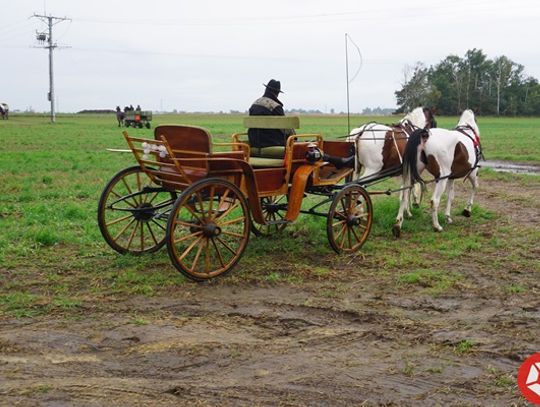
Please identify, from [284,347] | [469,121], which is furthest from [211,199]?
[469,121]

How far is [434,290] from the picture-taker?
21.6 feet

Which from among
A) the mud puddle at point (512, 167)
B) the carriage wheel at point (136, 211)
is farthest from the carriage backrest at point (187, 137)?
the mud puddle at point (512, 167)

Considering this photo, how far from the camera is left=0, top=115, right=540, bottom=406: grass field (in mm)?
4176

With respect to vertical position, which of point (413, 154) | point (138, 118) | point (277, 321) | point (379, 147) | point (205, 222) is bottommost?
point (277, 321)

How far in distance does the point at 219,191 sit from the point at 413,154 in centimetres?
388

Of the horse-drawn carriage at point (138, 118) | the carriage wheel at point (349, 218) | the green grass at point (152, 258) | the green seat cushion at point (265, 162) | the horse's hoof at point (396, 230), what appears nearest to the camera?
the green grass at point (152, 258)

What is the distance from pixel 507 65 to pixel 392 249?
308 ft

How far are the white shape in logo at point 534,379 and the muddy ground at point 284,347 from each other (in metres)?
0.12

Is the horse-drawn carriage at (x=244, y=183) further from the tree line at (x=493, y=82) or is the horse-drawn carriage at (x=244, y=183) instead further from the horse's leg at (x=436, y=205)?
the tree line at (x=493, y=82)

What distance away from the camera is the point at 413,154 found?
31.1 ft

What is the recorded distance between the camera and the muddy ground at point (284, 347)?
13.4ft

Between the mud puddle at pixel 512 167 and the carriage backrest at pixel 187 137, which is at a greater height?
the carriage backrest at pixel 187 137

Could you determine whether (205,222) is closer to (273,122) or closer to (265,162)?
(265,162)

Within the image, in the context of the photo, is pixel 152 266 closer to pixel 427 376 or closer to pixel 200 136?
pixel 200 136
